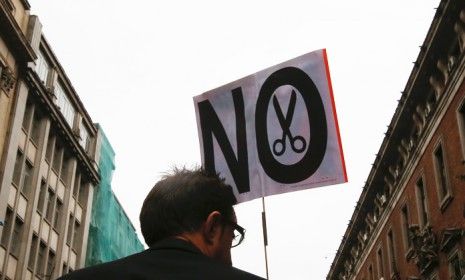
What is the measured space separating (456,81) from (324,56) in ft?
52.7

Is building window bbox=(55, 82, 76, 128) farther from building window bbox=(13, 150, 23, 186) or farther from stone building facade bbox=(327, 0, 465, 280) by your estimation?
stone building facade bbox=(327, 0, 465, 280)

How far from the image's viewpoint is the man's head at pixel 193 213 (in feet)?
7.54

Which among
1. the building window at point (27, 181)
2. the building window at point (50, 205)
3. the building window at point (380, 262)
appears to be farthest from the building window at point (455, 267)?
the building window at point (50, 205)

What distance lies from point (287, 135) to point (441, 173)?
61.7 feet

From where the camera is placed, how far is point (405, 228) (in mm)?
29062

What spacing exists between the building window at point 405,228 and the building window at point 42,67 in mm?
20442

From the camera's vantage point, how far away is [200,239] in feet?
7.47

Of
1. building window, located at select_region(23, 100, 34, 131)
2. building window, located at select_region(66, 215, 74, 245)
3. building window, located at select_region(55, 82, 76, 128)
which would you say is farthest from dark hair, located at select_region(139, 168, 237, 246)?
building window, located at select_region(66, 215, 74, 245)

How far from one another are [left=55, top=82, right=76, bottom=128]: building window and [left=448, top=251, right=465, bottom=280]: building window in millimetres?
25066

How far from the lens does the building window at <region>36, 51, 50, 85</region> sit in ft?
123

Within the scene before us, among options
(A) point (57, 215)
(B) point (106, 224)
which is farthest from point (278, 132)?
(B) point (106, 224)

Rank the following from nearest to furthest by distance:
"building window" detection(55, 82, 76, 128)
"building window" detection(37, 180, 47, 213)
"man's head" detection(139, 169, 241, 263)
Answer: "man's head" detection(139, 169, 241, 263)
"building window" detection(37, 180, 47, 213)
"building window" detection(55, 82, 76, 128)

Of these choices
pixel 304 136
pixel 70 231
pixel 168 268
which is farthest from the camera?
pixel 70 231

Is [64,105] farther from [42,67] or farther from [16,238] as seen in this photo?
[16,238]
